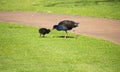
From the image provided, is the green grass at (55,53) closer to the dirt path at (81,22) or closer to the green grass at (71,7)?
the dirt path at (81,22)

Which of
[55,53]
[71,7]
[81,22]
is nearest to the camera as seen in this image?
[55,53]

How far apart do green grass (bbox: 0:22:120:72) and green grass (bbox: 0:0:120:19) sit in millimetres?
7275

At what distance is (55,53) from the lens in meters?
12.6

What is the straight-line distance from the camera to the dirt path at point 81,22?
16877mm

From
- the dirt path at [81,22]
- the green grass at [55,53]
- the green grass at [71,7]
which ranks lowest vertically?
the green grass at [71,7]

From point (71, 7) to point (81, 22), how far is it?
20.7 ft

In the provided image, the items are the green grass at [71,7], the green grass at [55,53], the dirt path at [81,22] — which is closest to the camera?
the green grass at [55,53]

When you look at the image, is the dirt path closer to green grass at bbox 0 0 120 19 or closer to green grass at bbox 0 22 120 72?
green grass at bbox 0 22 120 72

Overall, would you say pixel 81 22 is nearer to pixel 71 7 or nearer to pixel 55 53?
pixel 71 7

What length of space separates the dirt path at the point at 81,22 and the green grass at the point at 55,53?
109 cm

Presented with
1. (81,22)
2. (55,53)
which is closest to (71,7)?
(81,22)

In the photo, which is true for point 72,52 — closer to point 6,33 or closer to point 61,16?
point 6,33

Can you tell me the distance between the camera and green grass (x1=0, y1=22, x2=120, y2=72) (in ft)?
35.4

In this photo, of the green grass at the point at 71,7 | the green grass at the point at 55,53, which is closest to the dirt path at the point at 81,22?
the green grass at the point at 55,53
